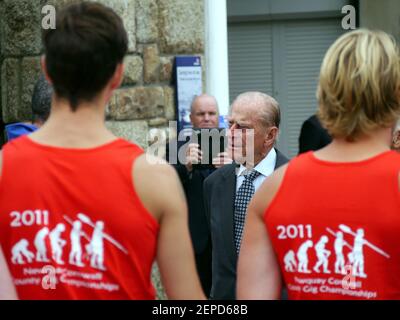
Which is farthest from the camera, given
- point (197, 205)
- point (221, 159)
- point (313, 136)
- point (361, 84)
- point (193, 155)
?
point (313, 136)

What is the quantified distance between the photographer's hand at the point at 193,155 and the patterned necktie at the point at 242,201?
3.96ft

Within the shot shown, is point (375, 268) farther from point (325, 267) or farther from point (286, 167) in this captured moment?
point (286, 167)

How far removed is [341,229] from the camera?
2.57 meters

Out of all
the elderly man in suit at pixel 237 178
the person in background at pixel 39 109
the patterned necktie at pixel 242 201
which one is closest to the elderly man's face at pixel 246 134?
the elderly man in suit at pixel 237 178

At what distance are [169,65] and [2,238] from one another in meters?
4.21

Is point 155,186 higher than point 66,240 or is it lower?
higher

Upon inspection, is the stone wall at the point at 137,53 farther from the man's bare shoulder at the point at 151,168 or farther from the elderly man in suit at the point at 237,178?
the man's bare shoulder at the point at 151,168

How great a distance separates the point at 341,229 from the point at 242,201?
2.00 m

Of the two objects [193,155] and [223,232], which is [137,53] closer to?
[193,155]

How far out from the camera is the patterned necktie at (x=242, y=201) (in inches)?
177

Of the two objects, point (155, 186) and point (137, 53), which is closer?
point (155, 186)

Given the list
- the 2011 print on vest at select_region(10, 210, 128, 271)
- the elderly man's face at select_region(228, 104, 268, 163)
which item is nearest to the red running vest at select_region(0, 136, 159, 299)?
the 2011 print on vest at select_region(10, 210, 128, 271)

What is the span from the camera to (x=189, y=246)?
2.58m

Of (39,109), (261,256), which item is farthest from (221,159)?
(261,256)
